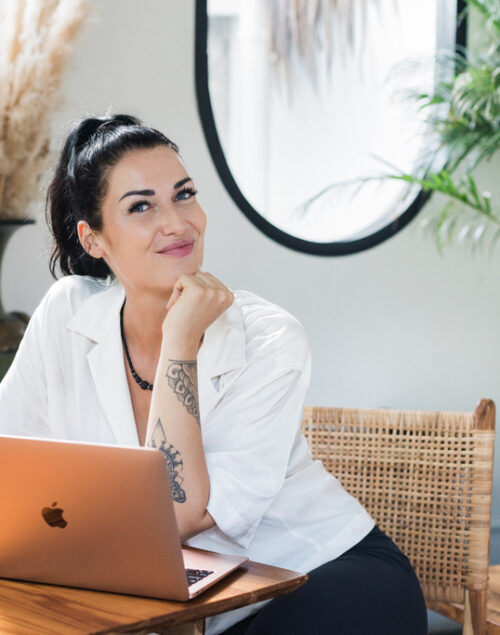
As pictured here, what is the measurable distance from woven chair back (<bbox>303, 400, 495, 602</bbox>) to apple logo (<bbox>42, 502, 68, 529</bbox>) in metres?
0.97

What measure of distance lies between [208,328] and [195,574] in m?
0.62

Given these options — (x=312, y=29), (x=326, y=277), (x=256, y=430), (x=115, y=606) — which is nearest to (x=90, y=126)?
(x=256, y=430)

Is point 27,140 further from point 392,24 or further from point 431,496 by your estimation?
point 392,24

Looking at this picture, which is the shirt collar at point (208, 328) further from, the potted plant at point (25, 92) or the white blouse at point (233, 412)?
the potted plant at point (25, 92)

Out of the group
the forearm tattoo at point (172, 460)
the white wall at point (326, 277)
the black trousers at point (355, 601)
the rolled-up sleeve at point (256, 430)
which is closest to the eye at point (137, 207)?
the rolled-up sleeve at point (256, 430)

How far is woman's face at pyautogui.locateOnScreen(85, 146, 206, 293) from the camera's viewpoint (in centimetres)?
166

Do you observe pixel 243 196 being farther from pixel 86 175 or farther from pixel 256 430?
pixel 256 430

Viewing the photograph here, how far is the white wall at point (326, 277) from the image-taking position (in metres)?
2.67

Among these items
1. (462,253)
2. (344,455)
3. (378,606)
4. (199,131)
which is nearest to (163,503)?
(378,606)

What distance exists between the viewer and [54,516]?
1.10 metres

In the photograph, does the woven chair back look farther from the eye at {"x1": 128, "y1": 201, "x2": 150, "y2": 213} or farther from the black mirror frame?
the black mirror frame

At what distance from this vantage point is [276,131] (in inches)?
134

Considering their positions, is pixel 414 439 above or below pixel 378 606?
above

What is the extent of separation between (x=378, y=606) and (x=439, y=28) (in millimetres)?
2353
